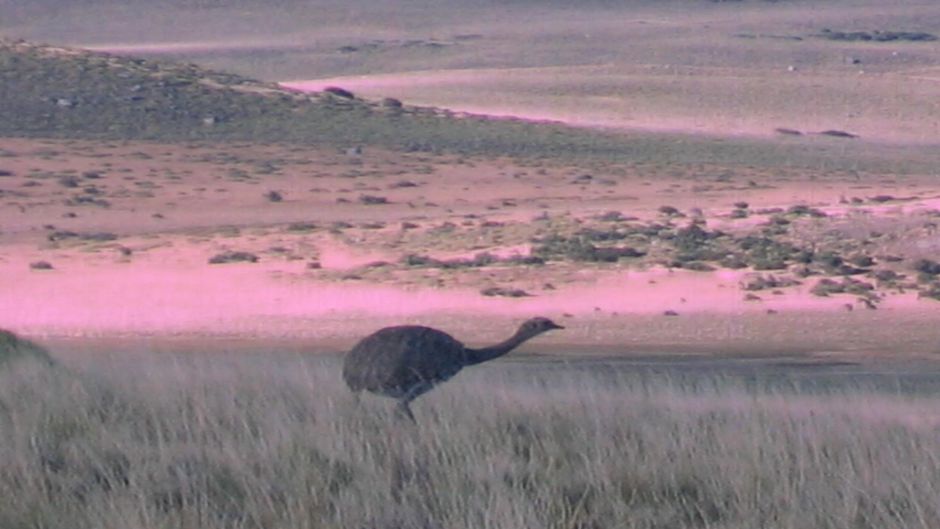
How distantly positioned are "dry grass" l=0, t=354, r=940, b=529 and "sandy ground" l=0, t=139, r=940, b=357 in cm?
918

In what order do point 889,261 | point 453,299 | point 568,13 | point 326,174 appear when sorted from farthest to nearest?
point 568,13 → point 326,174 → point 889,261 → point 453,299

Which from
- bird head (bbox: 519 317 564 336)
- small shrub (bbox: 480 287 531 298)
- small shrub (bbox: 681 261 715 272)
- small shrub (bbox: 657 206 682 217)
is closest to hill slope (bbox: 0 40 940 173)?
small shrub (bbox: 657 206 682 217)

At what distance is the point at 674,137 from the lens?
5553 cm

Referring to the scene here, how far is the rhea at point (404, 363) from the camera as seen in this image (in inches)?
341

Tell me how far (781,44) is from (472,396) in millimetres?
85264

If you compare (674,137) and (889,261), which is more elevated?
(889,261)

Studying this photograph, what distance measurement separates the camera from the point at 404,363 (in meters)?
8.69

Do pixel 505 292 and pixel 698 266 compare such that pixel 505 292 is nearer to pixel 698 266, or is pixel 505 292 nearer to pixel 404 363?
pixel 698 266

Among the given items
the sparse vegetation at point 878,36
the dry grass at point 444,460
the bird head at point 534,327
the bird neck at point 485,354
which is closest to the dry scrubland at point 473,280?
the dry grass at point 444,460

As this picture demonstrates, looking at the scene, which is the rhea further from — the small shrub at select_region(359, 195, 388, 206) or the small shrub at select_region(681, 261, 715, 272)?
the small shrub at select_region(359, 195, 388, 206)

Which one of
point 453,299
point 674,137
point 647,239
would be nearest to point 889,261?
point 647,239

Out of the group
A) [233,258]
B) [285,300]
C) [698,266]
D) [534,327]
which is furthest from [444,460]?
[233,258]

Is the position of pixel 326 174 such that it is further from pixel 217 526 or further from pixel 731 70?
pixel 731 70

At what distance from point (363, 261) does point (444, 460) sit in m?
18.0
